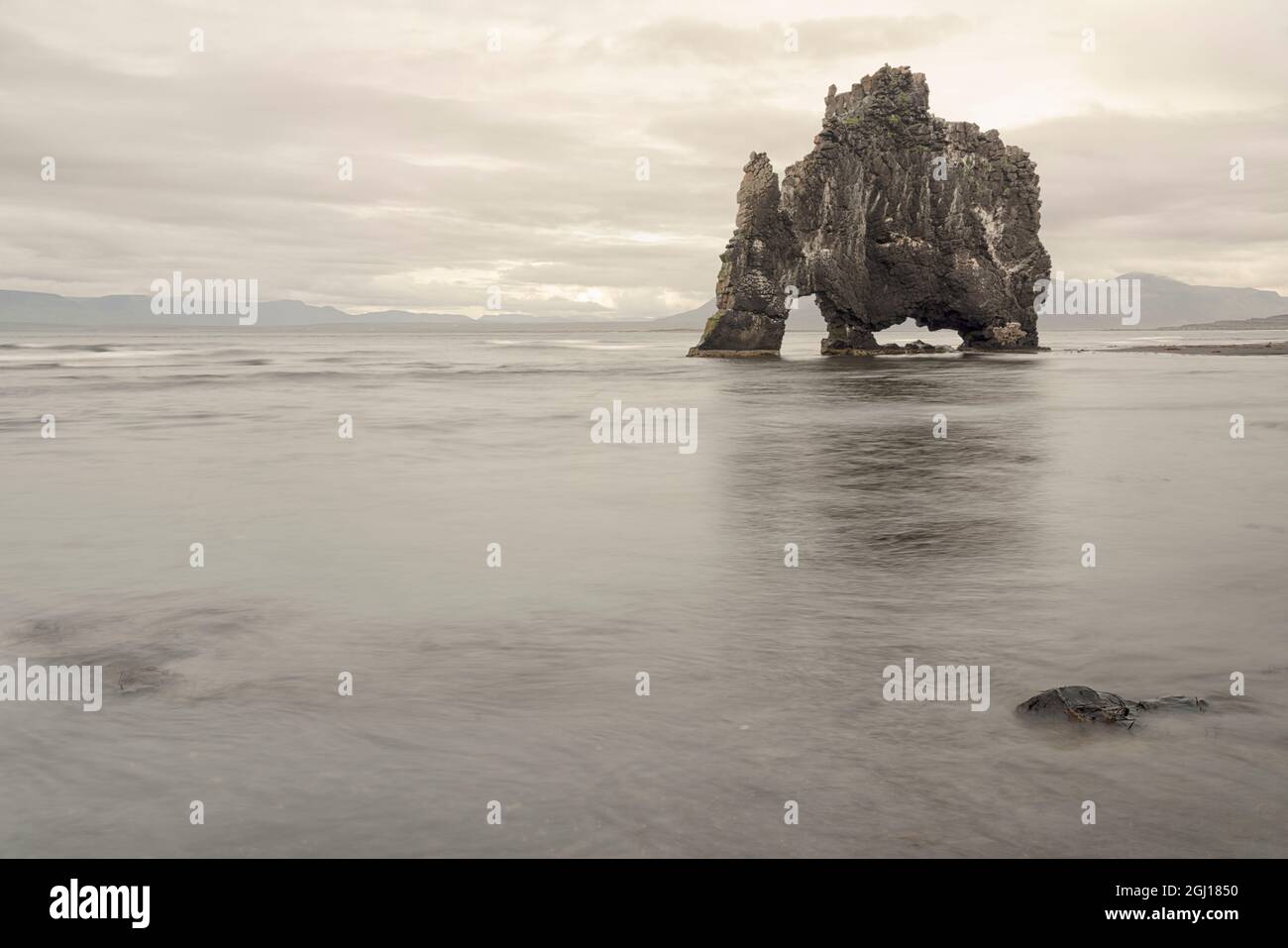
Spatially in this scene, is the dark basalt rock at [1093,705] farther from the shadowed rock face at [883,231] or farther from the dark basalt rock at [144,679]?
the shadowed rock face at [883,231]

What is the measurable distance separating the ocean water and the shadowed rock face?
71580 mm

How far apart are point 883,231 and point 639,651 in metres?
93.0

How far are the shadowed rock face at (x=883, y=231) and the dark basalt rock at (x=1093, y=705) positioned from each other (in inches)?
3368

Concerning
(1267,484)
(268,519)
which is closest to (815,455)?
(1267,484)

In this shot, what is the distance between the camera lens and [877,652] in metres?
9.03

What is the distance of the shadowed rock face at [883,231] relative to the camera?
93125 millimetres

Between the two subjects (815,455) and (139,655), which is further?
(815,455)

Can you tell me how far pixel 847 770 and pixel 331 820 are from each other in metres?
3.00

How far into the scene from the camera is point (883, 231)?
96750 mm

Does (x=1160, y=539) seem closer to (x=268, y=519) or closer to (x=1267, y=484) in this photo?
→ (x=1267, y=484)

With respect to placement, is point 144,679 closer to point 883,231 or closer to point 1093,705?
point 1093,705

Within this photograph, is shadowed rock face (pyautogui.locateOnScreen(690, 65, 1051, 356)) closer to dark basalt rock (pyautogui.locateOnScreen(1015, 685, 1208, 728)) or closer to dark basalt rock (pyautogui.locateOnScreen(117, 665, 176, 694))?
dark basalt rock (pyautogui.locateOnScreen(117, 665, 176, 694))

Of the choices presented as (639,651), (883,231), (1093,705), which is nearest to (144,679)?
(639,651)
